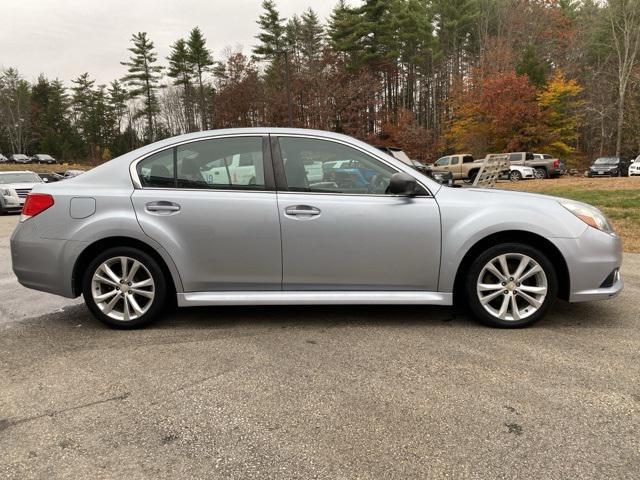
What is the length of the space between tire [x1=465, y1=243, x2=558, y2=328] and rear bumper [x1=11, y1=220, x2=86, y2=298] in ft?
10.4

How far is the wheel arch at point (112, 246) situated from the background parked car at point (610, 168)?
3144cm

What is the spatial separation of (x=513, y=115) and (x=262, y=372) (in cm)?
3582

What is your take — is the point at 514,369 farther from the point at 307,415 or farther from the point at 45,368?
the point at 45,368

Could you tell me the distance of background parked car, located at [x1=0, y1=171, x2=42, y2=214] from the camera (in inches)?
667

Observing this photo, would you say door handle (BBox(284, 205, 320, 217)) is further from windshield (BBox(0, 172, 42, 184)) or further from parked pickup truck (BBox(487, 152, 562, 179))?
parked pickup truck (BBox(487, 152, 562, 179))

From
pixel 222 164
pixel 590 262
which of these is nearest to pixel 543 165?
pixel 590 262

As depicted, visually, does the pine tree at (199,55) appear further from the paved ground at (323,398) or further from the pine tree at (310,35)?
the paved ground at (323,398)

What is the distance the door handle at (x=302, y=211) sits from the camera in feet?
12.5

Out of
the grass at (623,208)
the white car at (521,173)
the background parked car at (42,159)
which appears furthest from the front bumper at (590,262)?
the background parked car at (42,159)

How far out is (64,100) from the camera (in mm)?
80500

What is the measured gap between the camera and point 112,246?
3.98 meters

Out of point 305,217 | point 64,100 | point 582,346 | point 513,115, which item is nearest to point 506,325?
point 582,346

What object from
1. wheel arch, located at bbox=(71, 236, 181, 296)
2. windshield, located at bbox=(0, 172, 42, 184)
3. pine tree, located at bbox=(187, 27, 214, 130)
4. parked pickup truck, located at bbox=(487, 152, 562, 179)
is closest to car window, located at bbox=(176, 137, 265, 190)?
wheel arch, located at bbox=(71, 236, 181, 296)

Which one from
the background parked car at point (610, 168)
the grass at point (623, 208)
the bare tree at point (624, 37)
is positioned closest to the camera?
the grass at point (623, 208)
